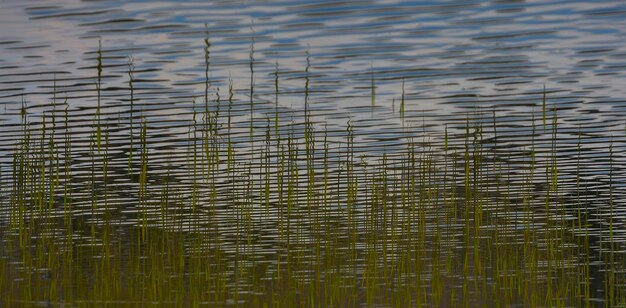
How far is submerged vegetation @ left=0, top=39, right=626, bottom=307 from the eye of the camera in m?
6.62

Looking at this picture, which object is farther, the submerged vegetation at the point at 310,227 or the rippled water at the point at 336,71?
the rippled water at the point at 336,71

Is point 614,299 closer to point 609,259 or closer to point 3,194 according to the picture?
point 609,259

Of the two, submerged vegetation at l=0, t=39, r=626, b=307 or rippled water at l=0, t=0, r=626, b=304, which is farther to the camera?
rippled water at l=0, t=0, r=626, b=304

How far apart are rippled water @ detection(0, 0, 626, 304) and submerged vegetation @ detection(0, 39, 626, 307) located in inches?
5.2

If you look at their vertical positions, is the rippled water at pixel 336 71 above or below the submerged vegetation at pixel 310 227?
above

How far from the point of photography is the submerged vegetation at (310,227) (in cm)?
662

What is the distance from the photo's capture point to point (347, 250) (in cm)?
746

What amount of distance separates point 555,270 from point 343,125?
3.64 m

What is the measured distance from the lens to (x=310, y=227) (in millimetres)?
7812

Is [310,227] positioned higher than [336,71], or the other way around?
[336,71]

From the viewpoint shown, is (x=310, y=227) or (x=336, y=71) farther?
(x=336, y=71)

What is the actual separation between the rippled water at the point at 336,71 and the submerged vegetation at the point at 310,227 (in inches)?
5.2

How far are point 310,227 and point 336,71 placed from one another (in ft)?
13.4

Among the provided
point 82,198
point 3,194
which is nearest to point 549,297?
point 82,198
